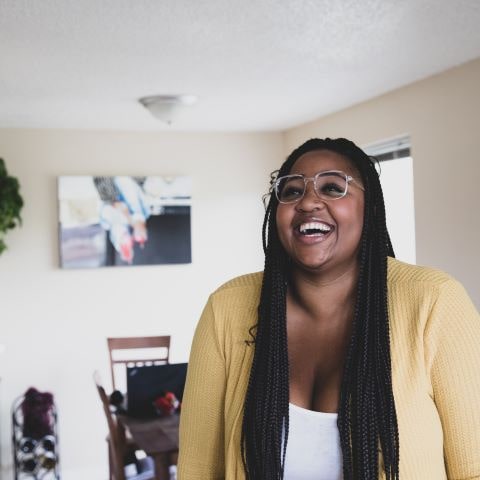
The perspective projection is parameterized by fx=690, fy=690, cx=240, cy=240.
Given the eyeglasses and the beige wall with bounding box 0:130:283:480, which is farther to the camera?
the beige wall with bounding box 0:130:283:480

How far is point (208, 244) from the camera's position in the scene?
4.99 meters

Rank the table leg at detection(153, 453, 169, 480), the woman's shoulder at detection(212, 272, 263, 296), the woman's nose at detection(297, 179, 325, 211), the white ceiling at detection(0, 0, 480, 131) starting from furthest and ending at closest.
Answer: the table leg at detection(153, 453, 169, 480) → the white ceiling at detection(0, 0, 480, 131) → the woman's shoulder at detection(212, 272, 263, 296) → the woman's nose at detection(297, 179, 325, 211)

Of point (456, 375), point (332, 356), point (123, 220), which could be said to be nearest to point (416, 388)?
point (456, 375)

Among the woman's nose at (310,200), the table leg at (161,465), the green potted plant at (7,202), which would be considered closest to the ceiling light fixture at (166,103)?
the green potted plant at (7,202)

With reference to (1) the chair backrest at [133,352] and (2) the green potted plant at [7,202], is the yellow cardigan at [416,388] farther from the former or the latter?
(2) the green potted plant at [7,202]

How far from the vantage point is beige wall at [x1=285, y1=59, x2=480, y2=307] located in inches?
123

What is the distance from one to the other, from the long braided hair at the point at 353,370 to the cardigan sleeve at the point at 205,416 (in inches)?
2.8

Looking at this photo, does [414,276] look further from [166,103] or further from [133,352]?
[133,352]

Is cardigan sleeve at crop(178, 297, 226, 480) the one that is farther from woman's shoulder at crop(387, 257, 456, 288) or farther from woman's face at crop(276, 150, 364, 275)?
woman's shoulder at crop(387, 257, 456, 288)

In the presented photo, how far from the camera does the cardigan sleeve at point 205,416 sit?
1292 millimetres

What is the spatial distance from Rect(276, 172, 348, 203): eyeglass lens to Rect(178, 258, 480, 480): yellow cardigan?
0.59 feet

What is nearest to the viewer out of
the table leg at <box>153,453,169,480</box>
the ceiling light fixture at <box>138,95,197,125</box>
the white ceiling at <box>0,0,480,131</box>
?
the white ceiling at <box>0,0,480,131</box>

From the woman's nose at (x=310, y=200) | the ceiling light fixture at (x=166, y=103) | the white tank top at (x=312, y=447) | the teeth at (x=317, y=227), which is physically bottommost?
the white tank top at (x=312, y=447)

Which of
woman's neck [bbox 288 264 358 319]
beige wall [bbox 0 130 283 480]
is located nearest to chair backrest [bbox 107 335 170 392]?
beige wall [bbox 0 130 283 480]
